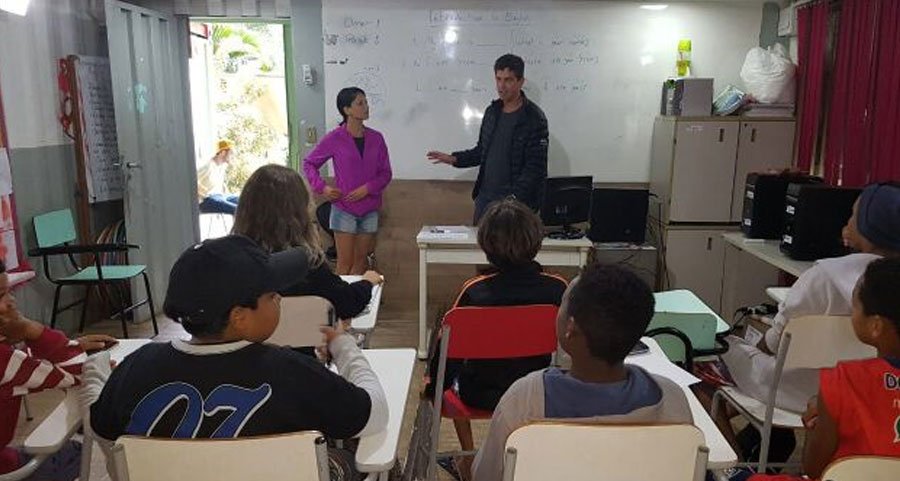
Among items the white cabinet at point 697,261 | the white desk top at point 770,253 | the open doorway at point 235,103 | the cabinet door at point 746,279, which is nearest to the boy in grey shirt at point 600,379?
the white desk top at point 770,253

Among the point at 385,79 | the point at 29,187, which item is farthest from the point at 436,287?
the point at 29,187

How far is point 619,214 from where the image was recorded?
4.45 meters

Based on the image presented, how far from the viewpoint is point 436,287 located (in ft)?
16.5

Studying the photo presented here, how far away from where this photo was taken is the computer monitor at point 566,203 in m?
4.15

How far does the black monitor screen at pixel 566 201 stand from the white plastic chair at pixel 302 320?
2.44 meters

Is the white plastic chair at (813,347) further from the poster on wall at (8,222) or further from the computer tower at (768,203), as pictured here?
the poster on wall at (8,222)

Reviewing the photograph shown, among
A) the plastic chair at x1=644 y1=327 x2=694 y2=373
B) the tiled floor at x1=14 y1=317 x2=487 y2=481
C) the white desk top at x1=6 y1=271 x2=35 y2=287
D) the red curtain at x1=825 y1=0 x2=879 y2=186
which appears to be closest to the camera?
the plastic chair at x1=644 y1=327 x2=694 y2=373

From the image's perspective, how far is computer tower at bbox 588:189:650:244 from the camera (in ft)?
14.5

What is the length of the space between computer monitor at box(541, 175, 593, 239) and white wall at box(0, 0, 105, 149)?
302 centimetres

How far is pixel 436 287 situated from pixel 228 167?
12.4ft

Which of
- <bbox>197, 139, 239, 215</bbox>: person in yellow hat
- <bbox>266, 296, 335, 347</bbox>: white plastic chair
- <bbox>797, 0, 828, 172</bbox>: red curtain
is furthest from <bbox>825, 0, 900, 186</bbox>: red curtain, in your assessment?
<bbox>197, 139, 239, 215</bbox>: person in yellow hat

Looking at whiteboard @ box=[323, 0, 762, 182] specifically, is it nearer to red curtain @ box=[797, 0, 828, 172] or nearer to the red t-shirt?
red curtain @ box=[797, 0, 828, 172]

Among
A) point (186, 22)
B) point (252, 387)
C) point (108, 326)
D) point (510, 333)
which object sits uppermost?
point (186, 22)

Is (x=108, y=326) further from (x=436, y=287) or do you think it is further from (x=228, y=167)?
(x=228, y=167)
